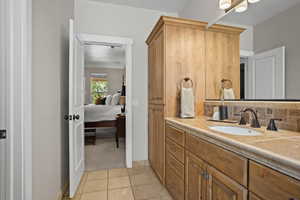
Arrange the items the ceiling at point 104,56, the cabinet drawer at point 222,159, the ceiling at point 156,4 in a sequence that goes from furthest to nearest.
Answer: the ceiling at point 104,56, the ceiling at point 156,4, the cabinet drawer at point 222,159

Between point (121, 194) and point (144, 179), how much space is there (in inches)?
16.6

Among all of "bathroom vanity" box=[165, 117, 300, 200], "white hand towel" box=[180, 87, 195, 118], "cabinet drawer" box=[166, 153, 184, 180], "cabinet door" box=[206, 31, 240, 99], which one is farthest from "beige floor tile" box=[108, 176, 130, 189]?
"cabinet door" box=[206, 31, 240, 99]

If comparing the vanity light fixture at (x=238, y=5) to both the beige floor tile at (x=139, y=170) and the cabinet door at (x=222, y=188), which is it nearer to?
the cabinet door at (x=222, y=188)

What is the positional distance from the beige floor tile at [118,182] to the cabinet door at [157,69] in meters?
1.17

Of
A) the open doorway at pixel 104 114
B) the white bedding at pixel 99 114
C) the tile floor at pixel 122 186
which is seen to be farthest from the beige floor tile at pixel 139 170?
the white bedding at pixel 99 114

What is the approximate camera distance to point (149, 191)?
182cm

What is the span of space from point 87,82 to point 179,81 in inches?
239

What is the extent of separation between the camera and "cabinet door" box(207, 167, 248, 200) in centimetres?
73

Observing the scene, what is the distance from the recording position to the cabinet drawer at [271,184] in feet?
1.71

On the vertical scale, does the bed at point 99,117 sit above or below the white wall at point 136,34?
below

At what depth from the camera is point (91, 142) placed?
12.2ft

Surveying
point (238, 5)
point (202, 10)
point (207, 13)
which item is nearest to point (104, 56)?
point (202, 10)

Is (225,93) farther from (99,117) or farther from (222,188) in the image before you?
(99,117)

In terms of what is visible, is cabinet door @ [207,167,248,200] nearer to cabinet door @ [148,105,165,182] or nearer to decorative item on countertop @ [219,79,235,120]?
decorative item on countertop @ [219,79,235,120]
